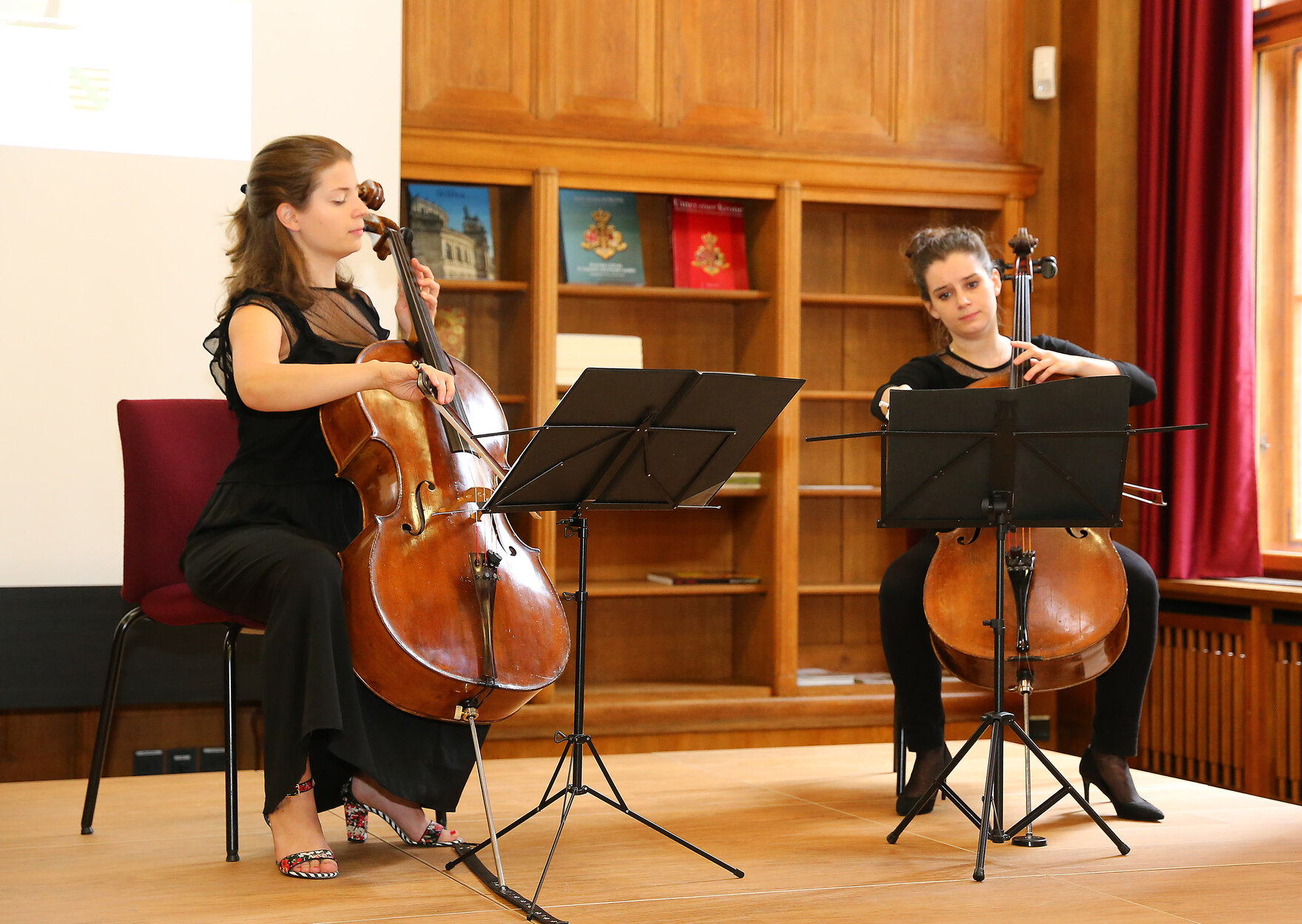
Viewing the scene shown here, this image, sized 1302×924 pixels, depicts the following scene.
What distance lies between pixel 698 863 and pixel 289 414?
1033 mm

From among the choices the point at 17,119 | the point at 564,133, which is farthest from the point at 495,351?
the point at 17,119

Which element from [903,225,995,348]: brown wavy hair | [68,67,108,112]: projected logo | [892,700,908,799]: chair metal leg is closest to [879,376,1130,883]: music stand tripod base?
[892,700,908,799]: chair metal leg

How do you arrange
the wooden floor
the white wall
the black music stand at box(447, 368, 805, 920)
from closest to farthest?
the black music stand at box(447, 368, 805, 920) → the wooden floor → the white wall

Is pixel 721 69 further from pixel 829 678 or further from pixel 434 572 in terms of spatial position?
pixel 434 572

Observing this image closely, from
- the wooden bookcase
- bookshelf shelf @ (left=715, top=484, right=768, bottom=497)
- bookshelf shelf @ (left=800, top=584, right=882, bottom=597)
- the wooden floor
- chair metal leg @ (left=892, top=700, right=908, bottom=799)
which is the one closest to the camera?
the wooden floor

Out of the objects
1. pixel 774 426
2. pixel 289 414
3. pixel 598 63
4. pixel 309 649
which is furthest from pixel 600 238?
pixel 309 649

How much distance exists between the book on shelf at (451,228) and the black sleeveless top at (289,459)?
1335mm

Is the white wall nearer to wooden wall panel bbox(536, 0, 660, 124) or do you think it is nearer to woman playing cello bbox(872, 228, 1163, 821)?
wooden wall panel bbox(536, 0, 660, 124)

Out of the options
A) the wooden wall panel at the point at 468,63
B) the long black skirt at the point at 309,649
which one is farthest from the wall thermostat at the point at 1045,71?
the long black skirt at the point at 309,649

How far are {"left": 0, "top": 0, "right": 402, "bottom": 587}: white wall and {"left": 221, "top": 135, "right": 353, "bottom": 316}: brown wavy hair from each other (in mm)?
844

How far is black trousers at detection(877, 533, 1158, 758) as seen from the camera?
2633 millimetres

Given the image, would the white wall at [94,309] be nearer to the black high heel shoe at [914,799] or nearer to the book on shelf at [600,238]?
the book on shelf at [600,238]

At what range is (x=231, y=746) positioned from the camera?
2293mm

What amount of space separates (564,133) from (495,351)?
26.0 inches
